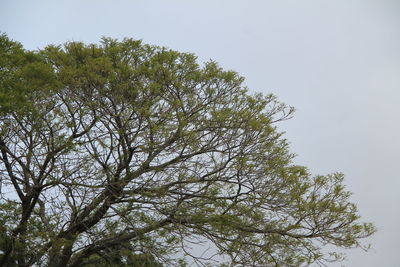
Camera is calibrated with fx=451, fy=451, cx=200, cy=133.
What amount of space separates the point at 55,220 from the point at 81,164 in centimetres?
79

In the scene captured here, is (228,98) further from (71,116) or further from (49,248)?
(49,248)

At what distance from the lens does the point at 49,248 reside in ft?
16.4

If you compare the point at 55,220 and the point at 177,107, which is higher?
the point at 177,107

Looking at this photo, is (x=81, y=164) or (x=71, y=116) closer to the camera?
(x=81, y=164)

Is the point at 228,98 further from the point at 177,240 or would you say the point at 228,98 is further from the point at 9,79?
the point at 9,79

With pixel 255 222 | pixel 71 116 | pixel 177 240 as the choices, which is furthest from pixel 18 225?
pixel 255 222

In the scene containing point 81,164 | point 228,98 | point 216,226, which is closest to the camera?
point 216,226

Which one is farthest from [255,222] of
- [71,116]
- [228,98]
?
[71,116]

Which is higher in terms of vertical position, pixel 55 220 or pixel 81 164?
pixel 81 164

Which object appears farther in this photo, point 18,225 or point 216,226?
point 18,225

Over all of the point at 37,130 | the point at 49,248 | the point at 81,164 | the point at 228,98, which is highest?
the point at 228,98

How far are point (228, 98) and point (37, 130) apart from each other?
242 cm

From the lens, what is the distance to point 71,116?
582 centimetres

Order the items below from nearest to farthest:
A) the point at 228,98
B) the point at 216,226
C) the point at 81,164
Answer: the point at 216,226
the point at 81,164
the point at 228,98
